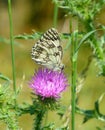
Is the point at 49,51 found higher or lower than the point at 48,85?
higher

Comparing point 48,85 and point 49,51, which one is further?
point 49,51

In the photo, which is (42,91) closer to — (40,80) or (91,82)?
(40,80)

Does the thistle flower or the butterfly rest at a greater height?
the butterfly

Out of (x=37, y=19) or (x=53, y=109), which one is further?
(x=37, y=19)

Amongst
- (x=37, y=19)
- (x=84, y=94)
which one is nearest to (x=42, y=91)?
(x=84, y=94)

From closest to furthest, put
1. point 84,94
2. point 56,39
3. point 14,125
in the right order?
point 14,125, point 56,39, point 84,94
